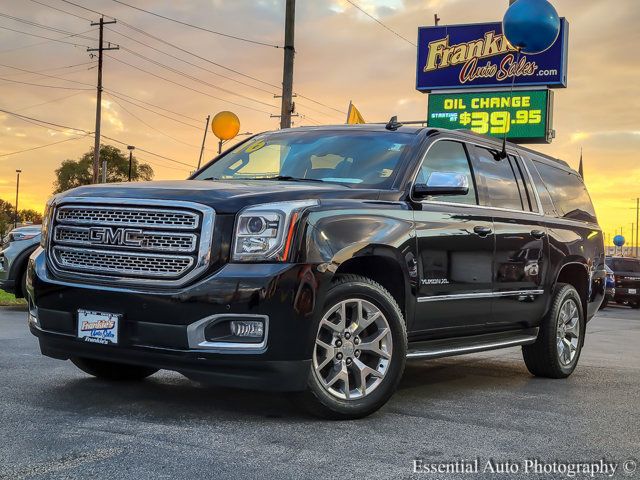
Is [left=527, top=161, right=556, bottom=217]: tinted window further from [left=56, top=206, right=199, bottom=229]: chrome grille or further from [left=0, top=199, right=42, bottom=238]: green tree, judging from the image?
[left=0, top=199, right=42, bottom=238]: green tree

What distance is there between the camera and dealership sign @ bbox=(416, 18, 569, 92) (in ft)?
88.9

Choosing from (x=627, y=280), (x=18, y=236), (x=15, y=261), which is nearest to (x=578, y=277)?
(x=15, y=261)

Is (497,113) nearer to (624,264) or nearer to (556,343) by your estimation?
(624,264)

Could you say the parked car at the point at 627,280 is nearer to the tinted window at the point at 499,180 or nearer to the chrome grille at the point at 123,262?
the tinted window at the point at 499,180

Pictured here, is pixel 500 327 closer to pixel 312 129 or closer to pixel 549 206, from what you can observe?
pixel 549 206

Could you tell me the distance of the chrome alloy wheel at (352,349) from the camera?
4.75 m

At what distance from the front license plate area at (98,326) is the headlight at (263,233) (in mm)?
809

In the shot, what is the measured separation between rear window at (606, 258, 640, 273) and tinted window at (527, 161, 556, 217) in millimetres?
22078

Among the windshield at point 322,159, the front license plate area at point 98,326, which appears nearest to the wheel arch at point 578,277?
the windshield at point 322,159

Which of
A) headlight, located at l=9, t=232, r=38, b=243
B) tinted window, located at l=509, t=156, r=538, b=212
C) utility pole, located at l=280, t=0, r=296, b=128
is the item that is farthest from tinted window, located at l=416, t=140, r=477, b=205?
utility pole, located at l=280, t=0, r=296, b=128

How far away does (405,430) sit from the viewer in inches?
183

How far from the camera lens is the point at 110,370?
584 centimetres

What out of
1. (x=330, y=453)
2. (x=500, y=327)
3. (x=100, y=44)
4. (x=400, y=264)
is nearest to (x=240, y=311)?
(x=330, y=453)

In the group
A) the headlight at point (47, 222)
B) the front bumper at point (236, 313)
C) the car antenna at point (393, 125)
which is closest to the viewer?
the front bumper at point (236, 313)
